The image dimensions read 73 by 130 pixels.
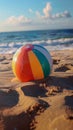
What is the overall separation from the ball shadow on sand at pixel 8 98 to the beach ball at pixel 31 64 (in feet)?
1.69

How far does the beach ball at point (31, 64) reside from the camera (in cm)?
474

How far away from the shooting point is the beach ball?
4.74 meters

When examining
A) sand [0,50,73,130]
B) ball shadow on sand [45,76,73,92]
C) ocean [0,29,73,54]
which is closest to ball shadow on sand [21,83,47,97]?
sand [0,50,73,130]

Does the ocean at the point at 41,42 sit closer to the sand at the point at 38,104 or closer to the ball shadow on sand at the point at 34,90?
the sand at the point at 38,104

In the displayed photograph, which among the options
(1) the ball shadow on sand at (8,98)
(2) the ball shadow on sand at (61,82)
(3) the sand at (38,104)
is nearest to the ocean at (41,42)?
(2) the ball shadow on sand at (61,82)

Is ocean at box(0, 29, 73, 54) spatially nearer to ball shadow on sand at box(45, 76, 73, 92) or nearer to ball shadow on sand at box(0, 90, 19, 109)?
ball shadow on sand at box(45, 76, 73, 92)

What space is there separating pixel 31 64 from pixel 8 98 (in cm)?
88

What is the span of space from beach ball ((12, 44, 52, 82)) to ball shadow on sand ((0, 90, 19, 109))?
52cm

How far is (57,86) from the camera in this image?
15.4ft

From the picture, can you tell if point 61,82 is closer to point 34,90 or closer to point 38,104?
point 34,90

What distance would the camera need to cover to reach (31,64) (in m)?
4.73

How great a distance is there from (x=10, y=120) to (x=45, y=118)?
1.60ft

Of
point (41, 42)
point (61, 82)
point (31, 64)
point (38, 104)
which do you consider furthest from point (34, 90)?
point (41, 42)

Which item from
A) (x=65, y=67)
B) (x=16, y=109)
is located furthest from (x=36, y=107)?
(x=65, y=67)
